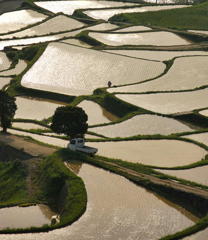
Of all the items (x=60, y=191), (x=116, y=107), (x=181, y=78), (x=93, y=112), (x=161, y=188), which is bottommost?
(x=93, y=112)

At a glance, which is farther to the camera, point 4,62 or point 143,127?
point 4,62

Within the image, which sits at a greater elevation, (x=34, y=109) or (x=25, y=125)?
(x=25, y=125)

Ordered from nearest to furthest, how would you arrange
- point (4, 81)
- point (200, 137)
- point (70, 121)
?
1. point (70, 121)
2. point (200, 137)
3. point (4, 81)

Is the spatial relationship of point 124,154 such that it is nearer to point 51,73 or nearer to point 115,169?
point 115,169

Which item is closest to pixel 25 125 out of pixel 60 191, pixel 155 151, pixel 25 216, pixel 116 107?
pixel 116 107

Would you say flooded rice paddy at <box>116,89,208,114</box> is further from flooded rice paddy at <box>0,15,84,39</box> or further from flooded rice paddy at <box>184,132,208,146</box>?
flooded rice paddy at <box>0,15,84,39</box>

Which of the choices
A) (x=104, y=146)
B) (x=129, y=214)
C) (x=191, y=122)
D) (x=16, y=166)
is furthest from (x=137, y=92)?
(x=129, y=214)

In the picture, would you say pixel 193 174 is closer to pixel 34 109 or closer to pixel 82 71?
pixel 34 109

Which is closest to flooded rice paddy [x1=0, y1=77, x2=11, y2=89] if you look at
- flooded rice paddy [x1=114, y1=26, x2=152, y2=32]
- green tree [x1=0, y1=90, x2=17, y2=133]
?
green tree [x1=0, y1=90, x2=17, y2=133]
